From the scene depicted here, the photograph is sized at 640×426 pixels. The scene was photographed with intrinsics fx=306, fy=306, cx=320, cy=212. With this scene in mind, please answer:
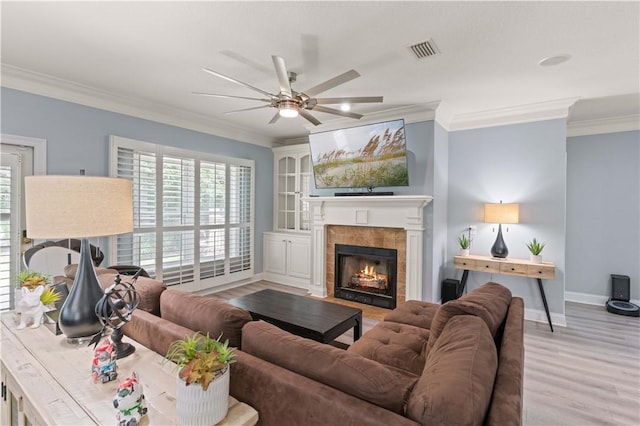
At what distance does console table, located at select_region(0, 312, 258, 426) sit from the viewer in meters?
1.05

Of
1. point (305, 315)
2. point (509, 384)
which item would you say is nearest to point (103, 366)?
point (509, 384)

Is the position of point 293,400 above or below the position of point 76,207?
below

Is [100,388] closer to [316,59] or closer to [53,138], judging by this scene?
[316,59]

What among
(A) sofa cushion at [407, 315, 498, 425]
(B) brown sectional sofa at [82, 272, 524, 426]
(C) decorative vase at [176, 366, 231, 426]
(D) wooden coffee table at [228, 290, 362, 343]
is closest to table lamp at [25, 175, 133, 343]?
(B) brown sectional sofa at [82, 272, 524, 426]

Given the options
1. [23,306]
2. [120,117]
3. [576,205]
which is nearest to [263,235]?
[120,117]

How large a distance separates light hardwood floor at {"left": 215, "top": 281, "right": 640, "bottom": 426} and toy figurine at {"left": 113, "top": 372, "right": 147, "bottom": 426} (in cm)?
231

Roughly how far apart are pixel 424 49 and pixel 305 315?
2432mm

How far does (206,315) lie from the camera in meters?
1.55

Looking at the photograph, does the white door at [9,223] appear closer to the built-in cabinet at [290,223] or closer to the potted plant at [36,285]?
the potted plant at [36,285]

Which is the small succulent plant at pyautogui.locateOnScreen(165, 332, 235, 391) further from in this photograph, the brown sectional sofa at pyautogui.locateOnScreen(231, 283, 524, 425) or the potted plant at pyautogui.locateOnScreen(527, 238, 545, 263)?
the potted plant at pyautogui.locateOnScreen(527, 238, 545, 263)

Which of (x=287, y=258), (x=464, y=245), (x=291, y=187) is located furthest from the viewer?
(x=291, y=187)

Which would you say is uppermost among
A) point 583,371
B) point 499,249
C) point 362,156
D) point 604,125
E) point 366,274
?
point 604,125

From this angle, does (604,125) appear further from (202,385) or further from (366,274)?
(202,385)

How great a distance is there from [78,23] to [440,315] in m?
3.15
